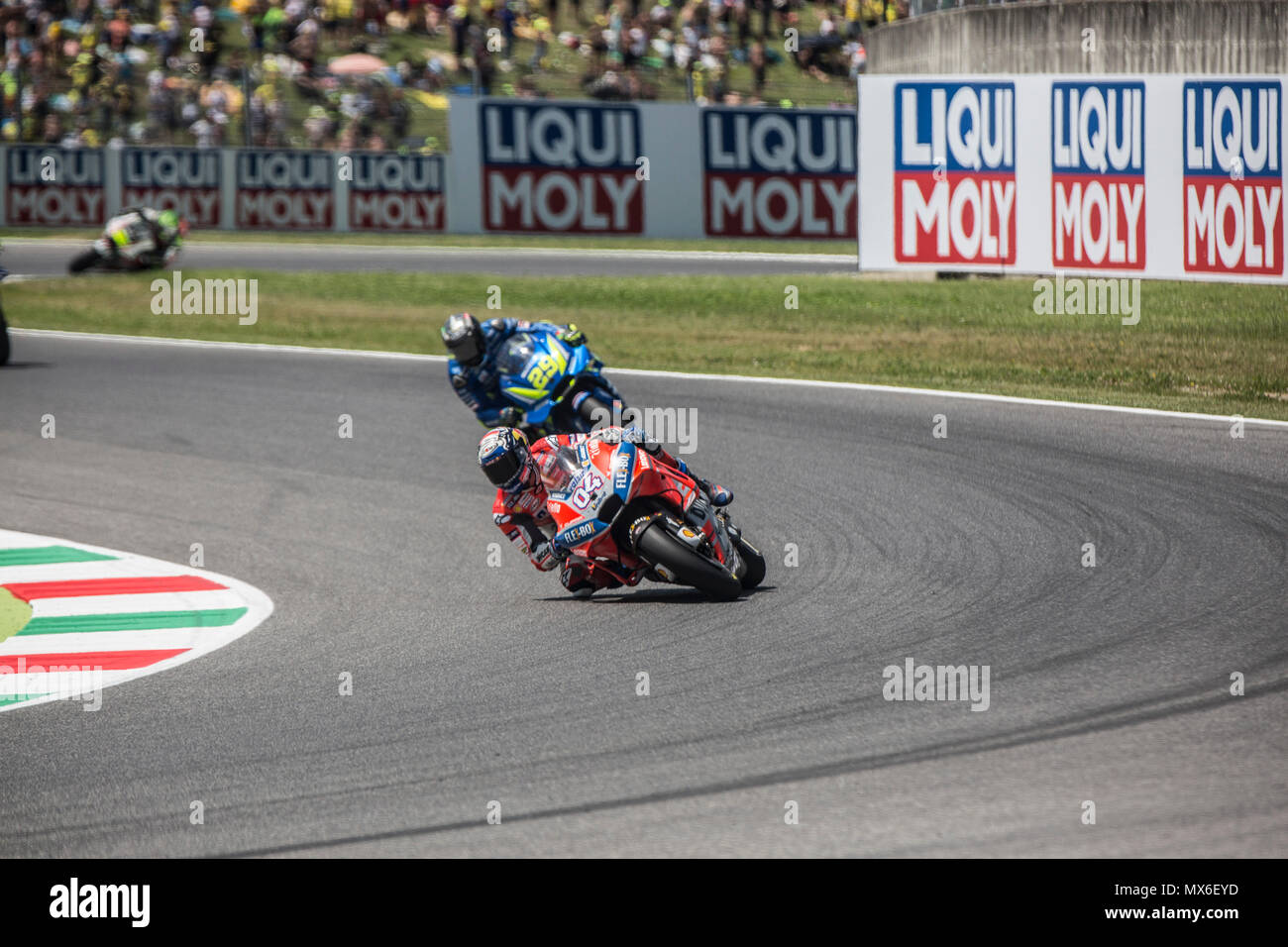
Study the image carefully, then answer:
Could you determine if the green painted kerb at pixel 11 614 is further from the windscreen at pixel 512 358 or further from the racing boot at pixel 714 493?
the racing boot at pixel 714 493

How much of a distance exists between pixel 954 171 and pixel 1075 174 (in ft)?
5.71

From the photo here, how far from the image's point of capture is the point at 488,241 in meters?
30.8

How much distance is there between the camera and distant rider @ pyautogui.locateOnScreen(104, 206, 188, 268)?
1074 inches

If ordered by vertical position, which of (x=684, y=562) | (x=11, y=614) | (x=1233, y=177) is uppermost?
(x=1233, y=177)

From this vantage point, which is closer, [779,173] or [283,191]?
[779,173]

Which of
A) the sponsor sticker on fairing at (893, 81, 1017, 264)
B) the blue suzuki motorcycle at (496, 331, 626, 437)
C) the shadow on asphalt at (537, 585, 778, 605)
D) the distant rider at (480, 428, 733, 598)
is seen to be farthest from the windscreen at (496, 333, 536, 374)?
the sponsor sticker on fairing at (893, 81, 1017, 264)

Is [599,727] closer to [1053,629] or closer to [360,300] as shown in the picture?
[1053,629]

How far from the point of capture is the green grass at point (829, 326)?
608 inches

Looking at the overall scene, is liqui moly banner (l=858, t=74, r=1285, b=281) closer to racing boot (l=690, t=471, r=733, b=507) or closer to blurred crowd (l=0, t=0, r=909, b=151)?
racing boot (l=690, t=471, r=733, b=507)

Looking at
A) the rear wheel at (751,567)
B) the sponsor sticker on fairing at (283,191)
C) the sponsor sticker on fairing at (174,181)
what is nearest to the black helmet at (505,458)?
the rear wheel at (751,567)

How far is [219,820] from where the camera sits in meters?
5.58

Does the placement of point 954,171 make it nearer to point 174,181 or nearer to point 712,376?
point 712,376

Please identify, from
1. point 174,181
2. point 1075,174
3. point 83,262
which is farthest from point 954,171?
point 174,181
